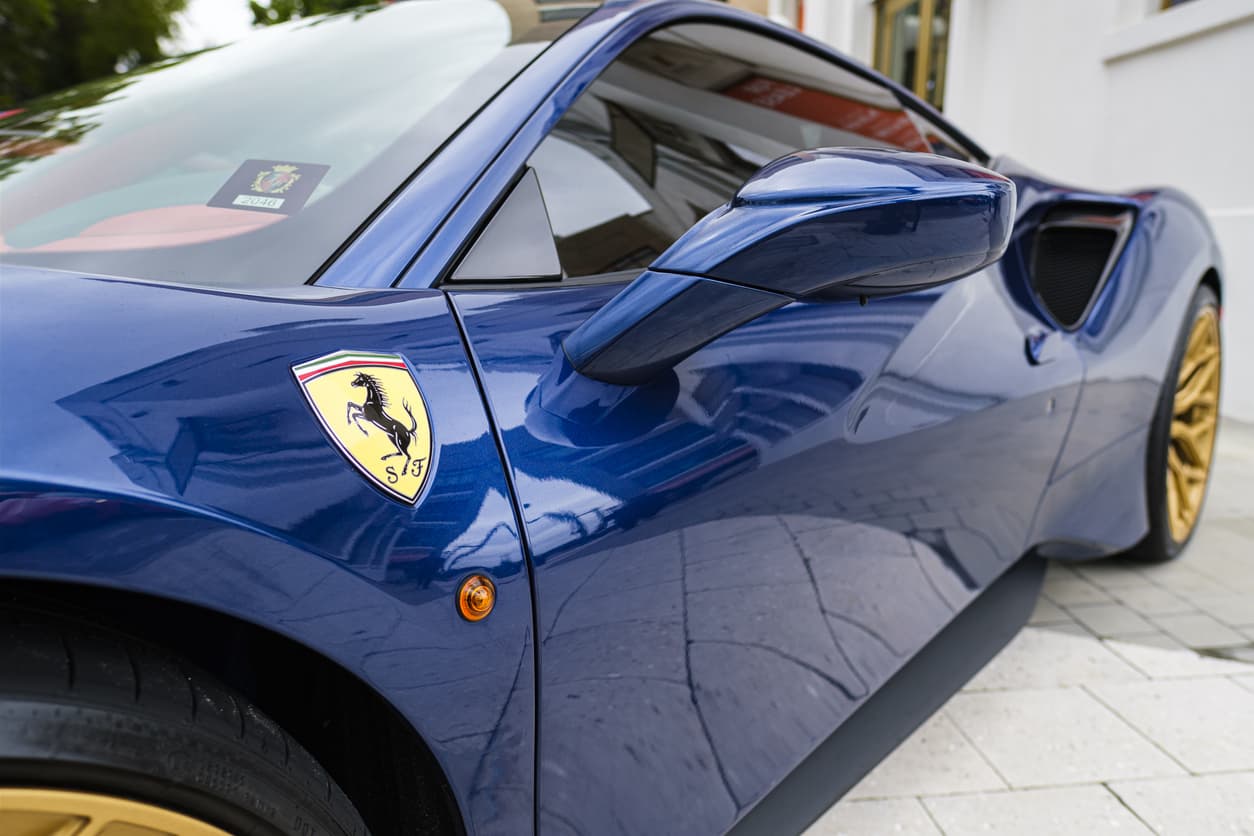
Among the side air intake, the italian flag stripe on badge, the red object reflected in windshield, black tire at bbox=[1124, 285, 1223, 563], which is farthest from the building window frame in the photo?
the italian flag stripe on badge

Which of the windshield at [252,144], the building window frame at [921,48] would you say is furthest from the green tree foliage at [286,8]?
the windshield at [252,144]

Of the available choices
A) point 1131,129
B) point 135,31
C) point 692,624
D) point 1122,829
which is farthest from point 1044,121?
point 135,31

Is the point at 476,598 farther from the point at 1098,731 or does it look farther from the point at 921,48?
the point at 921,48

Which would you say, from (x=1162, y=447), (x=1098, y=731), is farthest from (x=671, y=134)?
(x=1162, y=447)

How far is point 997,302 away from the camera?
172 cm

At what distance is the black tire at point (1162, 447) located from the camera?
232 cm

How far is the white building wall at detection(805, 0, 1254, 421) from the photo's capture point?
179 inches

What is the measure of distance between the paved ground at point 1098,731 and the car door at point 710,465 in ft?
1.15

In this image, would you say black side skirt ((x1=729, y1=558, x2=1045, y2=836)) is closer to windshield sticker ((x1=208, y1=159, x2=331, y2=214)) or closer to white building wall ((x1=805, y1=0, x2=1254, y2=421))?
windshield sticker ((x1=208, y1=159, x2=331, y2=214))

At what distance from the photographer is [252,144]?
122 cm

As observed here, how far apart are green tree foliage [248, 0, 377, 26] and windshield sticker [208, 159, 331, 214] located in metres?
6.92

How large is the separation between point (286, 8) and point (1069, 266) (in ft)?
36.1

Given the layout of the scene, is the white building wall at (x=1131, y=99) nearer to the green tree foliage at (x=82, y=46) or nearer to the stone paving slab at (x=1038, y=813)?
the stone paving slab at (x=1038, y=813)

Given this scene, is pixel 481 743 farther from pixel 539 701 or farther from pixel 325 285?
pixel 325 285
